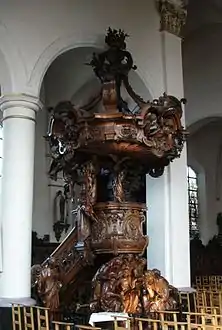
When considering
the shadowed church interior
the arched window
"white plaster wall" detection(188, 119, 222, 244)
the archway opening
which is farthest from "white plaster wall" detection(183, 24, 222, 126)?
the arched window

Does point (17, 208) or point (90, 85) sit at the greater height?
point (90, 85)

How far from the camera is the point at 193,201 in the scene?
1748 cm

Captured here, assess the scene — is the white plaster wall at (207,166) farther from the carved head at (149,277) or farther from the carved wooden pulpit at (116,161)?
the carved head at (149,277)

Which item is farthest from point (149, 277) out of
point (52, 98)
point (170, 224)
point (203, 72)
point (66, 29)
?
point (203, 72)

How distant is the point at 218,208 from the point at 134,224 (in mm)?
10310

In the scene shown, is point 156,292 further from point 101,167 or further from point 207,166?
point 207,166

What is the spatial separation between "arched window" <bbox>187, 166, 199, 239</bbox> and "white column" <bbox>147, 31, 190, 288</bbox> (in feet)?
24.5

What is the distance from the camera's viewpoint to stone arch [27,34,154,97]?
310 inches

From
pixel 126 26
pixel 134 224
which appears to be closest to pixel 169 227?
pixel 134 224

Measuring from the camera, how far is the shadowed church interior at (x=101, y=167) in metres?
7.34

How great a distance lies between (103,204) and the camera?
7.68 metres

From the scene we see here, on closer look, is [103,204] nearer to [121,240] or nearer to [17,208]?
[121,240]

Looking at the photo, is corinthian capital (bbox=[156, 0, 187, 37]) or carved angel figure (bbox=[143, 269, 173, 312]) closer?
carved angel figure (bbox=[143, 269, 173, 312])

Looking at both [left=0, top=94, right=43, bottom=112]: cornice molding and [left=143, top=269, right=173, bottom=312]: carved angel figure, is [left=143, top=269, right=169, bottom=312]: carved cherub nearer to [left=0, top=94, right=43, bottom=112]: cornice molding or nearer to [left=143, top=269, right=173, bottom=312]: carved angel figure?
[left=143, top=269, right=173, bottom=312]: carved angel figure
